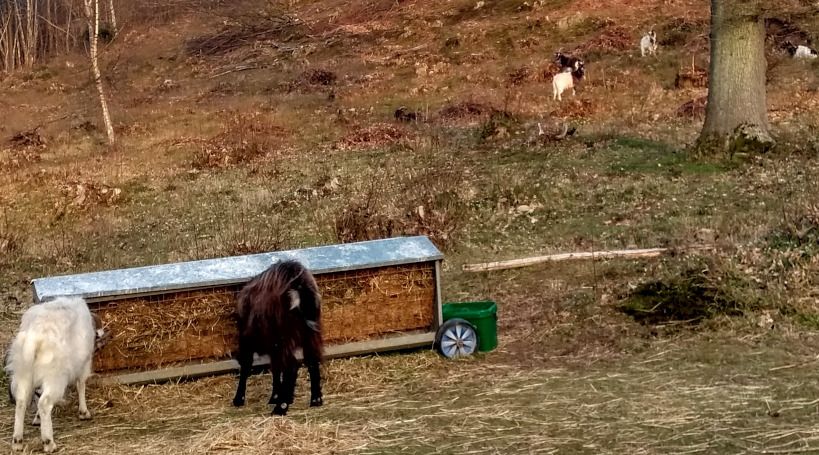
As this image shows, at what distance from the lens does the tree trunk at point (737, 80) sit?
14398 mm

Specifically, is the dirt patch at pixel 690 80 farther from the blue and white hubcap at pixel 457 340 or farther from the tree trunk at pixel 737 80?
the blue and white hubcap at pixel 457 340

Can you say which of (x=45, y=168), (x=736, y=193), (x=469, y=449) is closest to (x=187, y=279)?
(x=469, y=449)

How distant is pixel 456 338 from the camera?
7.70 m

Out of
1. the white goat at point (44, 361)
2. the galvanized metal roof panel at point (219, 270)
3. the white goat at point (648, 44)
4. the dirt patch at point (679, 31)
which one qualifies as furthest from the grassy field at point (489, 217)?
the white goat at point (648, 44)

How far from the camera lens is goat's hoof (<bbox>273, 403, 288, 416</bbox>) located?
6.48 meters

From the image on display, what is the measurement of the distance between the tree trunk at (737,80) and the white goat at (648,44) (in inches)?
419

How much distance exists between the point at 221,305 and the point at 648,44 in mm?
20630

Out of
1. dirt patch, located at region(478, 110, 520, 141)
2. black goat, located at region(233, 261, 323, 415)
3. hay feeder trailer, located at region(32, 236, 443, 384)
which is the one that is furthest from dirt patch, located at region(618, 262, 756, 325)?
dirt patch, located at region(478, 110, 520, 141)

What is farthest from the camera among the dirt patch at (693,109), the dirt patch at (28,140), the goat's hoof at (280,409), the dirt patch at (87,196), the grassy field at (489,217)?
the dirt patch at (28,140)

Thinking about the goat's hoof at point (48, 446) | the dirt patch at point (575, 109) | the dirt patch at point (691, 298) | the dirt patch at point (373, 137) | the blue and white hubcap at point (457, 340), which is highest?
the dirt patch at point (575, 109)

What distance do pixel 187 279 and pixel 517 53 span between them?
2296 centimetres

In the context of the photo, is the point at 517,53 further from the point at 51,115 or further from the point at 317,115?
the point at 51,115

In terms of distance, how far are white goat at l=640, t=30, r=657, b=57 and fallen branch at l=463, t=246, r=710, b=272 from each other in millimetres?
16362

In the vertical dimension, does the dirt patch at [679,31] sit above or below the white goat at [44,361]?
above
